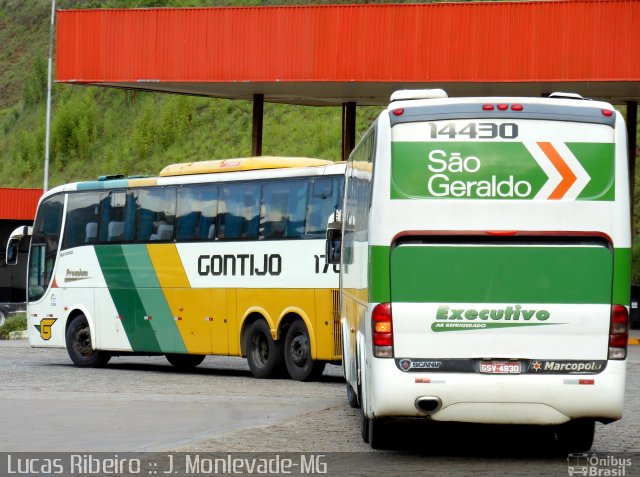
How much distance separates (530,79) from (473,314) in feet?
64.1

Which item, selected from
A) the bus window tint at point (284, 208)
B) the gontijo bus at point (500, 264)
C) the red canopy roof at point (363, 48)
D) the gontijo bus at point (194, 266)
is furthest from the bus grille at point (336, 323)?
the red canopy roof at point (363, 48)

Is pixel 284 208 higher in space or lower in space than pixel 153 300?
higher

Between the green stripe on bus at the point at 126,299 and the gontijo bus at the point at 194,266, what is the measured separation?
0.02m

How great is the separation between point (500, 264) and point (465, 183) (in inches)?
29.1

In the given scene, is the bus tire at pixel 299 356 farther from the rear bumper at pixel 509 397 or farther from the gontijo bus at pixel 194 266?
the rear bumper at pixel 509 397

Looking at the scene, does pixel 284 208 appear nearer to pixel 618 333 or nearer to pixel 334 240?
pixel 334 240

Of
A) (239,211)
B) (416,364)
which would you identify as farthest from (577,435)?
(239,211)

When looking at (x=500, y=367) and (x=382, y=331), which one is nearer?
(x=500, y=367)

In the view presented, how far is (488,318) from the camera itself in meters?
12.0

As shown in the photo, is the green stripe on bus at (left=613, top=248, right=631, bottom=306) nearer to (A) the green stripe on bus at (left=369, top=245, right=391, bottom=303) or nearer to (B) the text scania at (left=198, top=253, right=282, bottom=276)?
(A) the green stripe on bus at (left=369, top=245, right=391, bottom=303)

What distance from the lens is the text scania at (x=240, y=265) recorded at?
2230 centimetres

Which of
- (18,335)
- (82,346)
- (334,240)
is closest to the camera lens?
(334,240)

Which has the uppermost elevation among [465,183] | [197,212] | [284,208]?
[465,183]

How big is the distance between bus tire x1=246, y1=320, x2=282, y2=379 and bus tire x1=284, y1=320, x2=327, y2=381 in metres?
0.19
